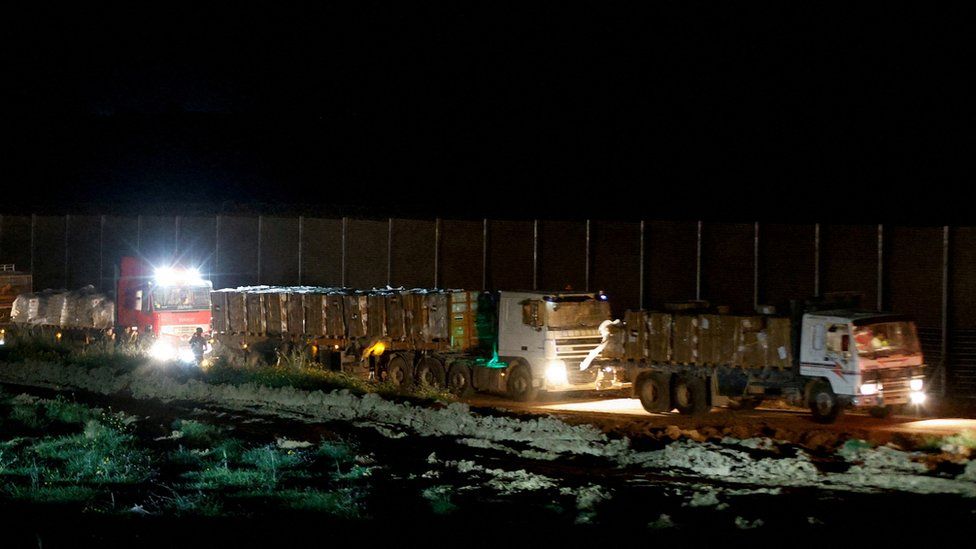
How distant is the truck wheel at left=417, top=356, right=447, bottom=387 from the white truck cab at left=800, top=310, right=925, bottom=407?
8803mm

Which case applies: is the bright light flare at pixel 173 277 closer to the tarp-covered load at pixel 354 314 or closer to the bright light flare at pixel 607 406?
the tarp-covered load at pixel 354 314

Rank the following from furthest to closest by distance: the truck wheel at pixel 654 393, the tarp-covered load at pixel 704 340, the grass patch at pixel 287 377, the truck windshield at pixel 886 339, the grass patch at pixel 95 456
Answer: the grass patch at pixel 287 377, the truck wheel at pixel 654 393, the tarp-covered load at pixel 704 340, the truck windshield at pixel 886 339, the grass patch at pixel 95 456

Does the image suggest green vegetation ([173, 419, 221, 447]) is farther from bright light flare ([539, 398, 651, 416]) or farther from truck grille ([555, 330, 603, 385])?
truck grille ([555, 330, 603, 385])

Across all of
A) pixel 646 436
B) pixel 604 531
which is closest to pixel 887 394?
pixel 646 436

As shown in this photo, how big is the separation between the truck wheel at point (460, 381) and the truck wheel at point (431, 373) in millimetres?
236

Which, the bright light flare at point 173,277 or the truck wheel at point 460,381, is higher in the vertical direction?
the bright light flare at point 173,277

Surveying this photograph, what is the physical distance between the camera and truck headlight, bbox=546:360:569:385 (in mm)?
26969

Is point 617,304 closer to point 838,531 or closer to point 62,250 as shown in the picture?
point 838,531

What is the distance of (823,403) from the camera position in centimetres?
2355

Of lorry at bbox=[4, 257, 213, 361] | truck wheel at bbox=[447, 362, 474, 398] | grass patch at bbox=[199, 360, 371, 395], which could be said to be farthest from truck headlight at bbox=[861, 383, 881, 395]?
lorry at bbox=[4, 257, 213, 361]

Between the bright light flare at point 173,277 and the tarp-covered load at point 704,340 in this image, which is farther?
the bright light flare at point 173,277

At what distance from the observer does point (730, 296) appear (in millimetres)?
32438

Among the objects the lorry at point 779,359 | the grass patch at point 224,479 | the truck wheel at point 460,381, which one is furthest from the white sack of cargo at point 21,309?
the grass patch at point 224,479

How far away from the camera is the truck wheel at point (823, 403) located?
23422mm
